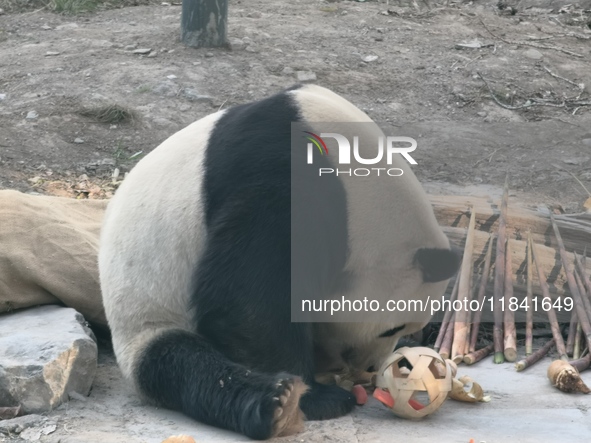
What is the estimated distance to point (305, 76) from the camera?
7.75 meters

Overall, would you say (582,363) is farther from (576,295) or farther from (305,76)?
(305,76)

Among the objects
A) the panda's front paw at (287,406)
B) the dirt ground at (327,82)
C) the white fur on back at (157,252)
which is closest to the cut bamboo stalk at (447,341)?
the panda's front paw at (287,406)

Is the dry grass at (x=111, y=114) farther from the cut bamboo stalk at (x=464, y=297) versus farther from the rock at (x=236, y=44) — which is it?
the cut bamboo stalk at (x=464, y=297)

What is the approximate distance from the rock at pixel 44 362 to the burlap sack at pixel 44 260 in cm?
25

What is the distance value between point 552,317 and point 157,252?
73.5 inches

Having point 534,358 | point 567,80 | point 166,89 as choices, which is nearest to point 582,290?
point 534,358

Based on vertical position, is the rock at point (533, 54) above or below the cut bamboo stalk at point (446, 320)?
above

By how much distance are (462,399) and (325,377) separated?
62 centimetres

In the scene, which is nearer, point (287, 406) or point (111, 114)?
point (287, 406)

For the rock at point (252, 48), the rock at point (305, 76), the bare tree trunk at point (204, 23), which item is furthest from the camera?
the rock at point (252, 48)

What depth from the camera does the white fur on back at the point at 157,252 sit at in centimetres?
342

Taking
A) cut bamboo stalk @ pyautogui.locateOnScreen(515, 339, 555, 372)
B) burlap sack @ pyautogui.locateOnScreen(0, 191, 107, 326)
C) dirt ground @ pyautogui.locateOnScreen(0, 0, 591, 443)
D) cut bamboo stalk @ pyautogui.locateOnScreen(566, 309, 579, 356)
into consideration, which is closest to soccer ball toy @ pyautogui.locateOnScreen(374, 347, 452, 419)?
cut bamboo stalk @ pyautogui.locateOnScreen(515, 339, 555, 372)

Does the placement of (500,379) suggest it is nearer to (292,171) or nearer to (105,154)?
(292,171)

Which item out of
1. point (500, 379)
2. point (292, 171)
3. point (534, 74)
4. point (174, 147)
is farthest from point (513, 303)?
point (534, 74)
